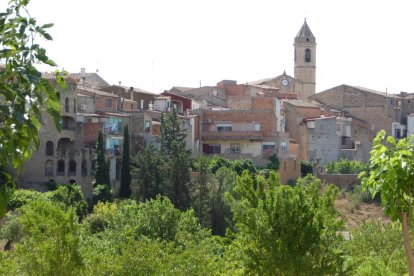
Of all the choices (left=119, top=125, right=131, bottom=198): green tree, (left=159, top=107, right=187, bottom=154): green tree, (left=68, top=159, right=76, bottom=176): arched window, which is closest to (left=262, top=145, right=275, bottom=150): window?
(left=159, top=107, right=187, bottom=154): green tree

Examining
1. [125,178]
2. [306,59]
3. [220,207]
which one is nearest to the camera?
[220,207]

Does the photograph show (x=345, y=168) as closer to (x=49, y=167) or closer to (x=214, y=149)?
(x=214, y=149)

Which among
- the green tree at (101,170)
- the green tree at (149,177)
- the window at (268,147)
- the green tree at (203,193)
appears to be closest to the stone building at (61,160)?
the green tree at (101,170)

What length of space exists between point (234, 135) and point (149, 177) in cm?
1660

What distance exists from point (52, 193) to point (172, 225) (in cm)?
1588

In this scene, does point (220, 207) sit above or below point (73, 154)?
below

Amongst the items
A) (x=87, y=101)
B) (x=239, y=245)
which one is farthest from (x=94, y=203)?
(x=239, y=245)

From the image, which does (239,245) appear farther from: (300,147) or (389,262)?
(300,147)

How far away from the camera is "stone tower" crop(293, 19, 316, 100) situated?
112m

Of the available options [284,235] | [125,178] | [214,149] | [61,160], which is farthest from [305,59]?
[284,235]

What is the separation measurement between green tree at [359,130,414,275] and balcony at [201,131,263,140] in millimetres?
53902

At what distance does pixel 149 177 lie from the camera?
50.0m

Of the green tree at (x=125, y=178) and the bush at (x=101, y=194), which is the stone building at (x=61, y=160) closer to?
the green tree at (x=125, y=178)

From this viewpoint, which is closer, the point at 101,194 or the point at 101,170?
the point at 101,194
